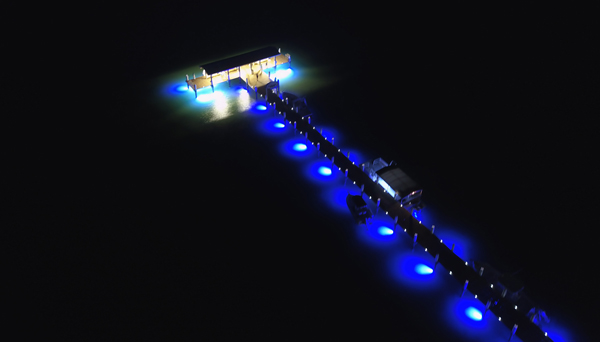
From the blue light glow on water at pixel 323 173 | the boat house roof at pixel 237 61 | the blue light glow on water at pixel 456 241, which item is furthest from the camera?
the boat house roof at pixel 237 61

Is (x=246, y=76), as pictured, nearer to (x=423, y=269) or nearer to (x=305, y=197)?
(x=305, y=197)

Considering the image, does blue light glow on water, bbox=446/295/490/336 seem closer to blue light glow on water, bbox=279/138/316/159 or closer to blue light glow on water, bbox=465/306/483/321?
blue light glow on water, bbox=465/306/483/321

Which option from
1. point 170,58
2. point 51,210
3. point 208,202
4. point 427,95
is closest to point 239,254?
point 208,202

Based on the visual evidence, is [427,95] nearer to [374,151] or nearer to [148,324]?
[374,151]

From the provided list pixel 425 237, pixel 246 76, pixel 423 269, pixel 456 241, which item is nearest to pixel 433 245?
pixel 425 237

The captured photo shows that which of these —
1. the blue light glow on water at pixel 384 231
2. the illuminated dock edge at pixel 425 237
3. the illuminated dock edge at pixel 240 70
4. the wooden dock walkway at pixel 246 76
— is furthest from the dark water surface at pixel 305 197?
the illuminated dock edge at pixel 240 70

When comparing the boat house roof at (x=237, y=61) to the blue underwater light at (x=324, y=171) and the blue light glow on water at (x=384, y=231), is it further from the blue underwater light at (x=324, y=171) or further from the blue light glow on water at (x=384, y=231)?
the blue light glow on water at (x=384, y=231)

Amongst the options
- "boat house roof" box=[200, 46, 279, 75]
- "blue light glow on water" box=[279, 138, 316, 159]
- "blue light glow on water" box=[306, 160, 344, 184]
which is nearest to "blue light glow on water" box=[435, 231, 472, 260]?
"blue light glow on water" box=[306, 160, 344, 184]
